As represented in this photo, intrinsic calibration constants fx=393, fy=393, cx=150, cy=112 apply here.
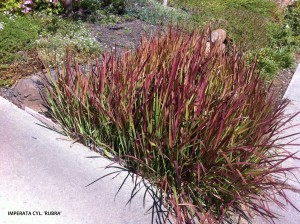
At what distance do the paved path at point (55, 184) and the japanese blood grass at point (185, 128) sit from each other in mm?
208

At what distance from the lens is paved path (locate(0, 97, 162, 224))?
8.93ft

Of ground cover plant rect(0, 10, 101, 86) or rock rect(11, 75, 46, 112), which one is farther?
ground cover plant rect(0, 10, 101, 86)

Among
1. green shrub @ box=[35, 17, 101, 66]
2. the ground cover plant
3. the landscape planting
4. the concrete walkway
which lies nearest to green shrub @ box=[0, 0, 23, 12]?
the ground cover plant

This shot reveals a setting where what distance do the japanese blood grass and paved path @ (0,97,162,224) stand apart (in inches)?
8.2

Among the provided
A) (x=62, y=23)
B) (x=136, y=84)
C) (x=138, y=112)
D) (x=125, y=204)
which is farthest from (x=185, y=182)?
(x=62, y=23)

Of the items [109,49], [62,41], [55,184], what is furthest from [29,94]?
[109,49]

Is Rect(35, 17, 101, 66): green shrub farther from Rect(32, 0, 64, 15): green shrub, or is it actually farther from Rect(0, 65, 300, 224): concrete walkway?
Rect(0, 65, 300, 224): concrete walkway

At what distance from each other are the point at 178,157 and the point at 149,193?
0.35 m

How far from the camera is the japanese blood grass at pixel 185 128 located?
9.23ft

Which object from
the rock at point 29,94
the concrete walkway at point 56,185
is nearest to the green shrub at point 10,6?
the rock at point 29,94

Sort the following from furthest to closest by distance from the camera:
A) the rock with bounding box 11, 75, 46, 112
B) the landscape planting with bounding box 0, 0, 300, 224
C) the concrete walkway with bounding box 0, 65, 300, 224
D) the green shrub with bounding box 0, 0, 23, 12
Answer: the green shrub with bounding box 0, 0, 23, 12, the rock with bounding box 11, 75, 46, 112, the landscape planting with bounding box 0, 0, 300, 224, the concrete walkway with bounding box 0, 65, 300, 224

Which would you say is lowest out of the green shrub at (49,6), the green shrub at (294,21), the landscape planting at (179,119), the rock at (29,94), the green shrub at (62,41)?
the green shrub at (294,21)

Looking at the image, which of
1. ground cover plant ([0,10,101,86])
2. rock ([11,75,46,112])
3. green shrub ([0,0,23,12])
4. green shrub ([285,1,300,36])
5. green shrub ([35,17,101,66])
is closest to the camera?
rock ([11,75,46,112])

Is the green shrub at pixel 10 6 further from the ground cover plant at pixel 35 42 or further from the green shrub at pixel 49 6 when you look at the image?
the green shrub at pixel 49 6
